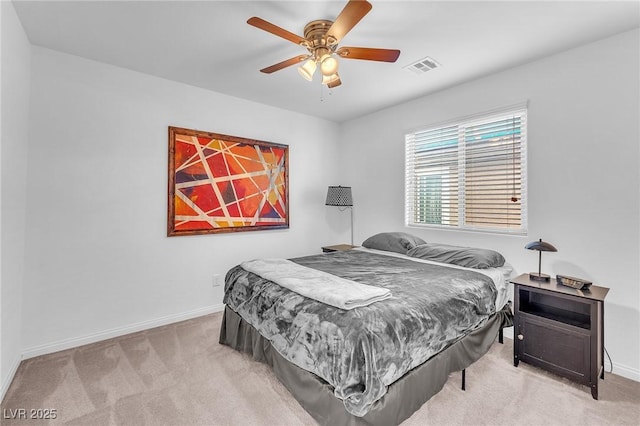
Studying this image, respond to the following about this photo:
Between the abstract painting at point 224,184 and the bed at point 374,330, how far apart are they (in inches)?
42.5

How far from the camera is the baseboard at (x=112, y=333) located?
2408 millimetres

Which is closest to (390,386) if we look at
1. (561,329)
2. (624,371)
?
(561,329)

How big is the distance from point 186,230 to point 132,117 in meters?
1.25

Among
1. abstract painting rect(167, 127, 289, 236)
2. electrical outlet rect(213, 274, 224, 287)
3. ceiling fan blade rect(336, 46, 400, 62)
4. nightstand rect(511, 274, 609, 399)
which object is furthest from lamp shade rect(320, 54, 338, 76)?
electrical outlet rect(213, 274, 224, 287)

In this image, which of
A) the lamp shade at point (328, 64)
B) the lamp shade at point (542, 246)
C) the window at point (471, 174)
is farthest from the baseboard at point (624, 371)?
the lamp shade at point (328, 64)

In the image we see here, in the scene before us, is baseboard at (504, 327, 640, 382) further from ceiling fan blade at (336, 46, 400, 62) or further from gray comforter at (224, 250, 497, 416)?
ceiling fan blade at (336, 46, 400, 62)

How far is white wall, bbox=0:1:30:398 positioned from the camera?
6.22 ft

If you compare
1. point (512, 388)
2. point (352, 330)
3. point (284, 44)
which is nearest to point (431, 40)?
point (284, 44)

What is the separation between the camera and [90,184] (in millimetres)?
2652

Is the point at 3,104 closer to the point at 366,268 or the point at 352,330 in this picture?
the point at 352,330

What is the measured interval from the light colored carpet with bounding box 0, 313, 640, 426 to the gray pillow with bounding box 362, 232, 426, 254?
4.04 ft

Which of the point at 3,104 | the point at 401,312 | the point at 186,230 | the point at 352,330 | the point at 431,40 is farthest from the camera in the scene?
the point at 186,230

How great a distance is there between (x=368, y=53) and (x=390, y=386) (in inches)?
80.6

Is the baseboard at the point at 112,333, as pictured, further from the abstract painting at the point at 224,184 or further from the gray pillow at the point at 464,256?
the gray pillow at the point at 464,256
